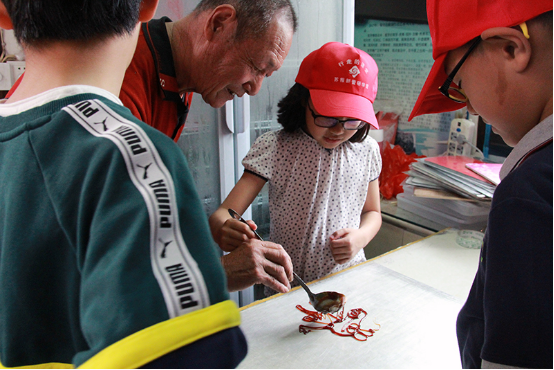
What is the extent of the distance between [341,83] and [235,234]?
650 mm

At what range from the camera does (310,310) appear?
95cm

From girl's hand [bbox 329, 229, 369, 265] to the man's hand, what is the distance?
339mm

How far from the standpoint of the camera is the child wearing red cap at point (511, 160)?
15.7 inches

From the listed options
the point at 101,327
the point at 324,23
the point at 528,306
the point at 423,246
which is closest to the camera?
the point at 101,327

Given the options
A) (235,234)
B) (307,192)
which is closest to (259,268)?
(235,234)

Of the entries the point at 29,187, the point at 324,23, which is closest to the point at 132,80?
the point at 29,187

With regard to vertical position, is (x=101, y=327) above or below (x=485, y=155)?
above

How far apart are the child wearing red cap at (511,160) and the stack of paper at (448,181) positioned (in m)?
1.08

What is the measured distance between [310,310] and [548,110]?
684mm

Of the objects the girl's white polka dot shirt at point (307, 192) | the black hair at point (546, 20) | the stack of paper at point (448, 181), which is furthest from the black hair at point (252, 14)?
the stack of paper at point (448, 181)

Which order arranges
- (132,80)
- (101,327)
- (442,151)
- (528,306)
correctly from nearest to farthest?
(101,327) → (528,306) → (132,80) → (442,151)

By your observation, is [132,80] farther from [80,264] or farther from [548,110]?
[548,110]

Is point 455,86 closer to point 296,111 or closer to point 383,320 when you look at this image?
point 383,320

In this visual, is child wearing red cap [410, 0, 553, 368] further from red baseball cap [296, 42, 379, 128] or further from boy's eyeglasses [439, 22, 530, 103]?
red baseball cap [296, 42, 379, 128]
